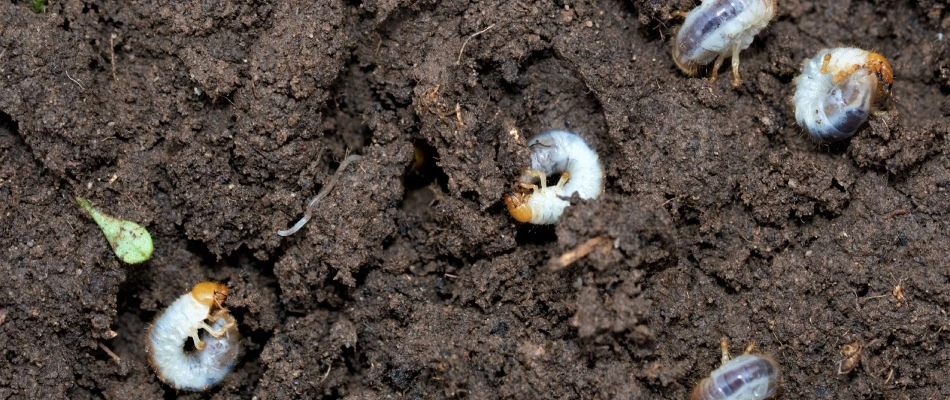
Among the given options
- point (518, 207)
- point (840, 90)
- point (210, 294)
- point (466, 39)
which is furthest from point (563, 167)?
point (210, 294)

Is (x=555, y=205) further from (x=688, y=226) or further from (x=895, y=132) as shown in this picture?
(x=895, y=132)

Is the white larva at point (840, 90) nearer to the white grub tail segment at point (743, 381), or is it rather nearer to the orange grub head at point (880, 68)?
the orange grub head at point (880, 68)

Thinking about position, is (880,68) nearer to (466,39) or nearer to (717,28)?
(717,28)

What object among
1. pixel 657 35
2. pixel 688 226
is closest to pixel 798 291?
pixel 688 226

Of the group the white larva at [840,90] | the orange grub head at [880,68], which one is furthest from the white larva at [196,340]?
the orange grub head at [880,68]

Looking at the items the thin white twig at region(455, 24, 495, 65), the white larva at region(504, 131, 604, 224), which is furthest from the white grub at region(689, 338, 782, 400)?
the thin white twig at region(455, 24, 495, 65)

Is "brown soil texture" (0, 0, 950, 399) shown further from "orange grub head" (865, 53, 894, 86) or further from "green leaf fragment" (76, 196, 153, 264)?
"orange grub head" (865, 53, 894, 86)
